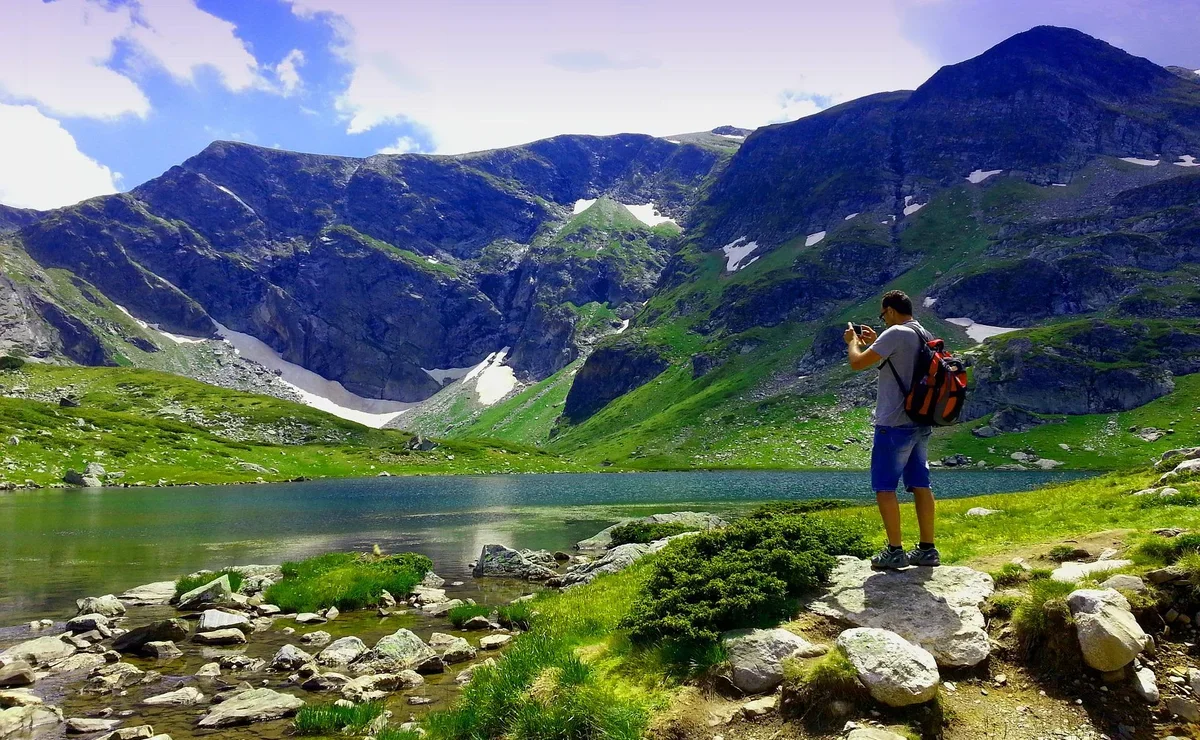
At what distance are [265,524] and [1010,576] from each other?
67.9 m

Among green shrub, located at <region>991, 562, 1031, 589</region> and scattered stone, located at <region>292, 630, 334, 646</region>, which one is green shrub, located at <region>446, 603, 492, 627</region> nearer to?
scattered stone, located at <region>292, 630, 334, 646</region>

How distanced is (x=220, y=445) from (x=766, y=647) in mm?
183336

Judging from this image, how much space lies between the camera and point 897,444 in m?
12.0

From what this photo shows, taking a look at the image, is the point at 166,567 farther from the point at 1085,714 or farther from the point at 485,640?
the point at 1085,714

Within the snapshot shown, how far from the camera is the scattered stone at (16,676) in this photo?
17.2m

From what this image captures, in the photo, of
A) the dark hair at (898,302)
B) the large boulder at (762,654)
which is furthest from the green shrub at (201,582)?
the dark hair at (898,302)

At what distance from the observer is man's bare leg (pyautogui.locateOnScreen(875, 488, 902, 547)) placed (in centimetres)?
1167

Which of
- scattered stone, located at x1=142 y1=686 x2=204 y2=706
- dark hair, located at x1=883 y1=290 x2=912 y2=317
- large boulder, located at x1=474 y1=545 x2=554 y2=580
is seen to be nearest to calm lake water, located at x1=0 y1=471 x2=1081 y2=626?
large boulder, located at x1=474 y1=545 x2=554 y2=580

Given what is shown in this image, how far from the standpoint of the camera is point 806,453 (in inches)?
7028

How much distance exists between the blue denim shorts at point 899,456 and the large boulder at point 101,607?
2952 cm

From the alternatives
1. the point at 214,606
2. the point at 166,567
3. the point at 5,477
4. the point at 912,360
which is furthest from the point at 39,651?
the point at 5,477

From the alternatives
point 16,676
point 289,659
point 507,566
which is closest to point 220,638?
point 289,659

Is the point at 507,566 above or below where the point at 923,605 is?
below

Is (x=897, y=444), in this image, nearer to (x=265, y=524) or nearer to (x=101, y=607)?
(x=101, y=607)
